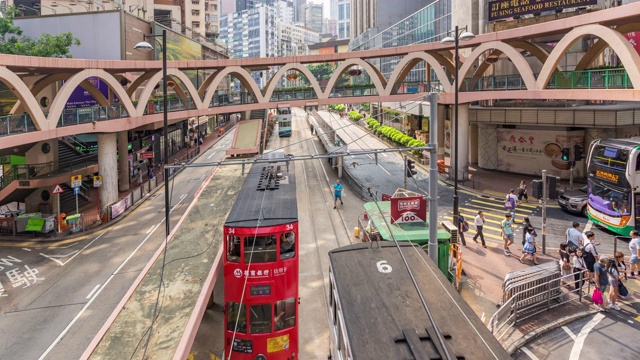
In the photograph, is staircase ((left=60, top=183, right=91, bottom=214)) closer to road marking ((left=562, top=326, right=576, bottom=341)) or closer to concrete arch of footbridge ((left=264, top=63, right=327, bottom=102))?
concrete arch of footbridge ((left=264, top=63, right=327, bottom=102))

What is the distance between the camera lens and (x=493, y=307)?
600 inches

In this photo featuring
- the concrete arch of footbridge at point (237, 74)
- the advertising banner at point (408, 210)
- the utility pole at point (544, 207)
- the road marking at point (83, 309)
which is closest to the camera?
the road marking at point (83, 309)

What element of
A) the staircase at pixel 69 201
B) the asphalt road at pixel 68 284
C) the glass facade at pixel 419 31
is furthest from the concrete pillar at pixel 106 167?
the glass facade at pixel 419 31

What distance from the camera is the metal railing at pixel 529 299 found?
13.6 metres

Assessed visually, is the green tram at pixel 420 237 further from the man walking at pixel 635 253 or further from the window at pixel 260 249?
the man walking at pixel 635 253

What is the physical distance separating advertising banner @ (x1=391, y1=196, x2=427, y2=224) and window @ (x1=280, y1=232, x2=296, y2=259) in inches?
209

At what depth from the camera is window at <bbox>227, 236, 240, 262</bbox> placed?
11734 millimetres

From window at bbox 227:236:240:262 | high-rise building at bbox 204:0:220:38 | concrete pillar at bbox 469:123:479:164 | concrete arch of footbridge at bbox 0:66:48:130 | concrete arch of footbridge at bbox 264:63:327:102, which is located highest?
high-rise building at bbox 204:0:220:38

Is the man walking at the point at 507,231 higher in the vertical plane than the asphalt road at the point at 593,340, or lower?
higher

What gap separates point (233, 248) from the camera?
1181 centimetres

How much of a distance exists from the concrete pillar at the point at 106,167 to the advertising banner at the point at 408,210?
66.9 feet

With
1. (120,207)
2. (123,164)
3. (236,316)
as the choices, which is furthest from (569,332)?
(123,164)

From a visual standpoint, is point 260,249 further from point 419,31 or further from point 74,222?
point 419,31

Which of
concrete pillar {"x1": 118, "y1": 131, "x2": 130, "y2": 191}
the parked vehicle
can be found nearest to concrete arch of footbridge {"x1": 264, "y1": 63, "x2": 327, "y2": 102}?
concrete pillar {"x1": 118, "y1": 131, "x2": 130, "y2": 191}
